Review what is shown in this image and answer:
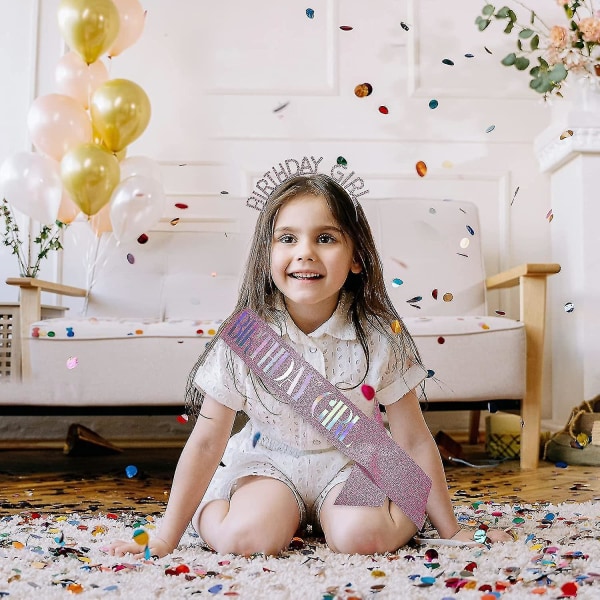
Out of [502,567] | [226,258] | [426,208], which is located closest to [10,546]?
[502,567]

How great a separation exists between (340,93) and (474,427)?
1221mm

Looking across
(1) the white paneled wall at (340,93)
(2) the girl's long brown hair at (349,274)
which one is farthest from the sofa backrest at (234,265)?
(2) the girl's long brown hair at (349,274)

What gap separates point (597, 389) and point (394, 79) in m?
1.22

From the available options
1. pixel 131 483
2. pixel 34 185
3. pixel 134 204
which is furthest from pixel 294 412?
pixel 34 185

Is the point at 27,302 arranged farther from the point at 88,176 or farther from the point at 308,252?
the point at 308,252

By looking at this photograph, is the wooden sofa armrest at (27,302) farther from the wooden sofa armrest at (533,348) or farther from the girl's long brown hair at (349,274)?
the wooden sofa armrest at (533,348)

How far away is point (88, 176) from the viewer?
6.18ft

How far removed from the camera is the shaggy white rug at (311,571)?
0.72 metres

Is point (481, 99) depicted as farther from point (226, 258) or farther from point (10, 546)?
point (10, 546)

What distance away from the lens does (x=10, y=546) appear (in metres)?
0.94

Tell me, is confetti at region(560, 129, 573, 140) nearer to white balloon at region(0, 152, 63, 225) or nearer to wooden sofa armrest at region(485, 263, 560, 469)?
wooden sofa armrest at region(485, 263, 560, 469)

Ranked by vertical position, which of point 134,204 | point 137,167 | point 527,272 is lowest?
point 527,272

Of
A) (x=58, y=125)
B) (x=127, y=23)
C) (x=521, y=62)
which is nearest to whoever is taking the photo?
(x=58, y=125)

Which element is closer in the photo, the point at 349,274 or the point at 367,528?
the point at 367,528
